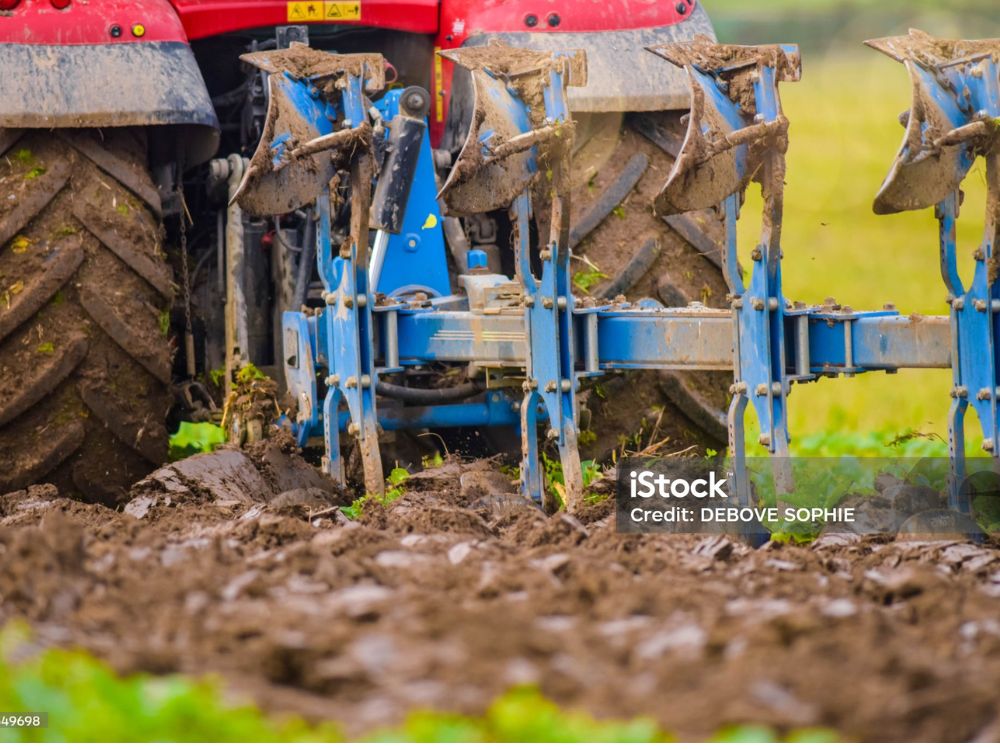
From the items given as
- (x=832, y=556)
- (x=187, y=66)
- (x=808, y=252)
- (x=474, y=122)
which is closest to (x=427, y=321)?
(x=474, y=122)

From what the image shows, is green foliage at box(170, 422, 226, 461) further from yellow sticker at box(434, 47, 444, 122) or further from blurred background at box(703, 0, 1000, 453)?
blurred background at box(703, 0, 1000, 453)

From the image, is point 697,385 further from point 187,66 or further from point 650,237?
point 187,66

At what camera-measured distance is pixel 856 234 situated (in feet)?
42.2

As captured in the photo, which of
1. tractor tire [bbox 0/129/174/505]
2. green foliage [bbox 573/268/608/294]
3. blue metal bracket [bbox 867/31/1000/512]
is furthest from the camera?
green foliage [bbox 573/268/608/294]

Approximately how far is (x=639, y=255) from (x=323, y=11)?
1.29 metres

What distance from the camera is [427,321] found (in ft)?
17.2

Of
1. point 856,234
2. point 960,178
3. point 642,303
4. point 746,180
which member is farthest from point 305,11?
point 856,234

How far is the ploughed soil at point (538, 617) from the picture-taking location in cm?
242

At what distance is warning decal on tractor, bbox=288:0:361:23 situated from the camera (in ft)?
18.4

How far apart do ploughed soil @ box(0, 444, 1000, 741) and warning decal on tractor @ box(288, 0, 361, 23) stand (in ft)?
6.73

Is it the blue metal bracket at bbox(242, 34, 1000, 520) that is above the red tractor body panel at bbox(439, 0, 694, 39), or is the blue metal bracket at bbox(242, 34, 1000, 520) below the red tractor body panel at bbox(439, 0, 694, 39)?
below

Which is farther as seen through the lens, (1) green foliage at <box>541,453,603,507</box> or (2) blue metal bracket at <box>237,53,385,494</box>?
(2) blue metal bracket at <box>237,53,385,494</box>

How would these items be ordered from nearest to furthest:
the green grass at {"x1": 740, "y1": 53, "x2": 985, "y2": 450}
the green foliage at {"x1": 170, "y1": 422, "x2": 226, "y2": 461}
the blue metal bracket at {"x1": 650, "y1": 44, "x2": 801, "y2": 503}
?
the blue metal bracket at {"x1": 650, "y1": 44, "x2": 801, "y2": 503} < the green foliage at {"x1": 170, "y1": 422, "x2": 226, "y2": 461} < the green grass at {"x1": 740, "y1": 53, "x2": 985, "y2": 450}

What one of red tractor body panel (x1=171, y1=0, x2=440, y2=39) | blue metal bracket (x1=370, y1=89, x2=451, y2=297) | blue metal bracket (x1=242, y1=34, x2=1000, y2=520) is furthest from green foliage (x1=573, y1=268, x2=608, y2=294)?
red tractor body panel (x1=171, y1=0, x2=440, y2=39)
